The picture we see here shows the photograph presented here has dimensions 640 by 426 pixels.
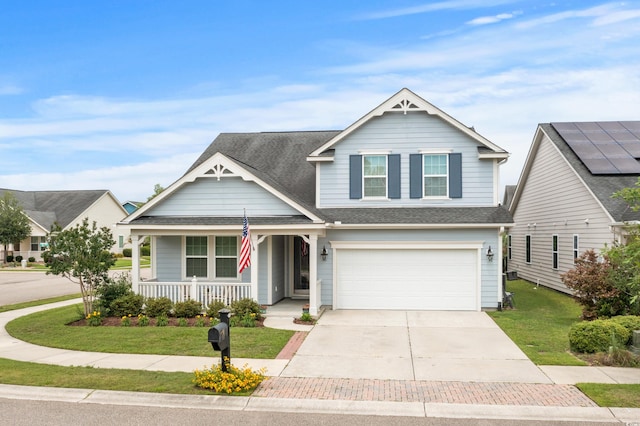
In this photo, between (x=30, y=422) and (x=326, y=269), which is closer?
(x=30, y=422)

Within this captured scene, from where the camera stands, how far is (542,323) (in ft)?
45.7

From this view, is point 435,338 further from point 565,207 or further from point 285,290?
point 565,207

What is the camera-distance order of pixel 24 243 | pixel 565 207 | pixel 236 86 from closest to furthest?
1. pixel 565 207
2. pixel 236 86
3. pixel 24 243

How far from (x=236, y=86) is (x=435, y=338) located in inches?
651

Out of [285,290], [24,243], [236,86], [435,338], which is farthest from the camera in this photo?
[24,243]

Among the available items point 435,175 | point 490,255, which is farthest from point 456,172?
point 490,255

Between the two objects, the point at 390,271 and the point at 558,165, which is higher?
the point at 558,165

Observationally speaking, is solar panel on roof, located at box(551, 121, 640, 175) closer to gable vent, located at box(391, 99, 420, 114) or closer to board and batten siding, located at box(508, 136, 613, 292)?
board and batten siding, located at box(508, 136, 613, 292)

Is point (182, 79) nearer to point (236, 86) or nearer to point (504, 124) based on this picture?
point (236, 86)

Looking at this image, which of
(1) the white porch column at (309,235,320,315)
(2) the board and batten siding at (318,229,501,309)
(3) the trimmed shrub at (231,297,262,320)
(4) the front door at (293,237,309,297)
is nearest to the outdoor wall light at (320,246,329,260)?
(2) the board and batten siding at (318,229,501,309)

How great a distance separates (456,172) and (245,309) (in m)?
8.31

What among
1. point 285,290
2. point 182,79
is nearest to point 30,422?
point 285,290

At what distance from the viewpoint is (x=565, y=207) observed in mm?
20344

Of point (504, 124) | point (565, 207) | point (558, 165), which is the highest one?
point (504, 124)
